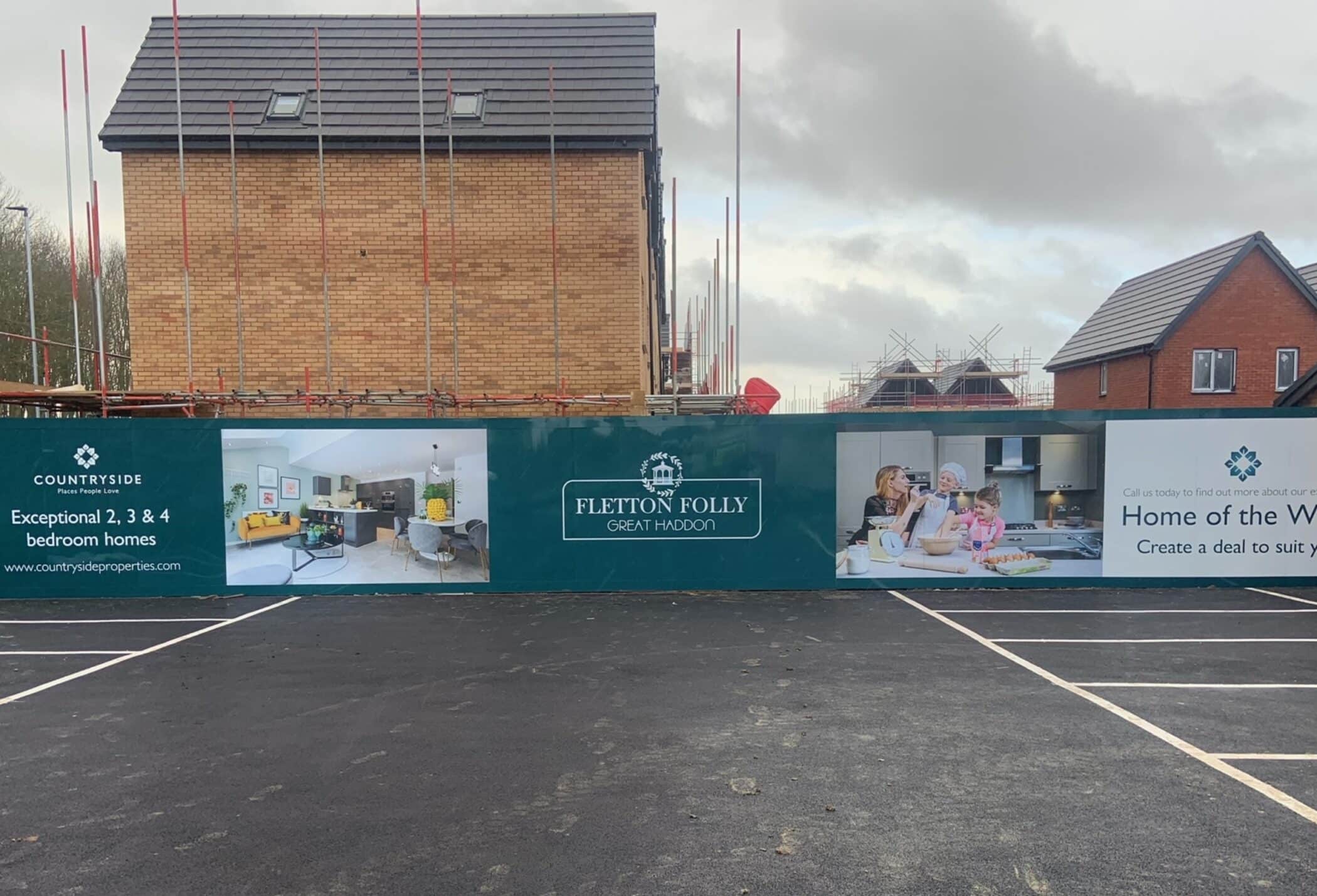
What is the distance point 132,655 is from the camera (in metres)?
7.04

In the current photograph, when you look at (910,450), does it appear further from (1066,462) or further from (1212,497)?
(1212,497)

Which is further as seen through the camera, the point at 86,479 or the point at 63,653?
the point at 86,479

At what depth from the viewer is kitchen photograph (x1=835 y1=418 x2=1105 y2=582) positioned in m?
9.85

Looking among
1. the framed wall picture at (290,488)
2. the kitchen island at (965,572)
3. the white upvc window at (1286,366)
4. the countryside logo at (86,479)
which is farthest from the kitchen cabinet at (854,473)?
the white upvc window at (1286,366)

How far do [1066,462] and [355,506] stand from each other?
922 centimetres

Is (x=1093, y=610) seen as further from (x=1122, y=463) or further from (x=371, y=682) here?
(x=371, y=682)

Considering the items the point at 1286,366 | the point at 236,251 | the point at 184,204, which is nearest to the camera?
the point at 184,204

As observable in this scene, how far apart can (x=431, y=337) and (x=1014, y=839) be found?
37.0 feet

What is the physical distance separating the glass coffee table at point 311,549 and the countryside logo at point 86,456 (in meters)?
2.58

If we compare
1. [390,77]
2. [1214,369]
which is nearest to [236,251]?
[390,77]

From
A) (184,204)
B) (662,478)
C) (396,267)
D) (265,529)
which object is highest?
(184,204)

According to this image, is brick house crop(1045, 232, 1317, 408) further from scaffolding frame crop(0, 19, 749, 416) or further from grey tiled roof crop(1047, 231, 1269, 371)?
scaffolding frame crop(0, 19, 749, 416)

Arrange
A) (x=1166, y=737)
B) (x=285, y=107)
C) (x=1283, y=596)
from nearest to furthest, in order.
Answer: (x=1166, y=737), (x=1283, y=596), (x=285, y=107)

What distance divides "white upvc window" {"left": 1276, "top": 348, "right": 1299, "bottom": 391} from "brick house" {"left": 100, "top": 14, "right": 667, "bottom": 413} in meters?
24.0
